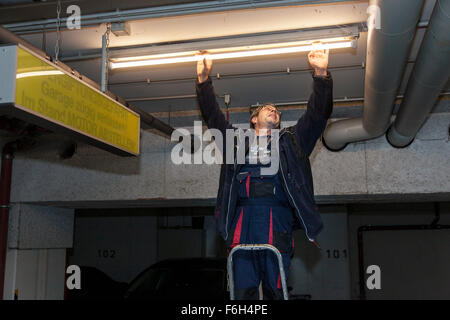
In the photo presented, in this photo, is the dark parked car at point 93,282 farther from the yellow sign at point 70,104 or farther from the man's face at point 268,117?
the man's face at point 268,117

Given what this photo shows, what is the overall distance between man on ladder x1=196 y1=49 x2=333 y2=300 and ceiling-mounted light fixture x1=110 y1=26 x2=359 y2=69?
0.86 metres

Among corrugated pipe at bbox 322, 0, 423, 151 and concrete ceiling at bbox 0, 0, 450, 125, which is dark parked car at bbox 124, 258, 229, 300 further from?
corrugated pipe at bbox 322, 0, 423, 151

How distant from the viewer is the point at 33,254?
23.1ft

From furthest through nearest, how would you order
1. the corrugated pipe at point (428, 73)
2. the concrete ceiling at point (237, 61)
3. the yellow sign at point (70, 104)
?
the concrete ceiling at point (237, 61) → the yellow sign at point (70, 104) → the corrugated pipe at point (428, 73)

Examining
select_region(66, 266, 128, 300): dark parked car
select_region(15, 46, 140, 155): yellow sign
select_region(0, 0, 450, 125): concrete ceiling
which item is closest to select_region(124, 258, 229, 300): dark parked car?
select_region(0, 0, 450, 125): concrete ceiling

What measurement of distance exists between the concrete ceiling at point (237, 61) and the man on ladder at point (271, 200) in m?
1.25

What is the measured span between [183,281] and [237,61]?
127 inches

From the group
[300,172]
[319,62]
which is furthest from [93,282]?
[319,62]

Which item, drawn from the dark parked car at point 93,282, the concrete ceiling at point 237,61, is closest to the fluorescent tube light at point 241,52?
the concrete ceiling at point 237,61

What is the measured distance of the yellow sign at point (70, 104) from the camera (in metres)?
3.05

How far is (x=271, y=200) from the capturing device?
110 inches

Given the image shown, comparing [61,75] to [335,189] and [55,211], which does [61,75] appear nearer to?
[335,189]

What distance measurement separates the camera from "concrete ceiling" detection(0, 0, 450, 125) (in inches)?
160

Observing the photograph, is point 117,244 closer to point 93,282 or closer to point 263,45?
point 93,282
